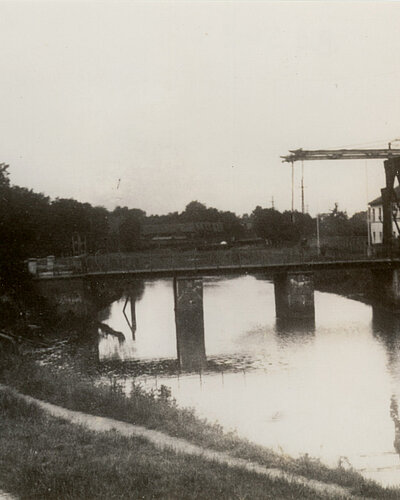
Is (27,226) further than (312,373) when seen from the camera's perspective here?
Yes

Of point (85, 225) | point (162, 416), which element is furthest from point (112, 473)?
point (85, 225)

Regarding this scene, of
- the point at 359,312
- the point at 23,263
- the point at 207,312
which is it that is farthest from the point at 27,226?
the point at 359,312

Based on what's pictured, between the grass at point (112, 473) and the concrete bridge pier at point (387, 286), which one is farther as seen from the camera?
the concrete bridge pier at point (387, 286)

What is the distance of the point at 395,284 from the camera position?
1618 inches

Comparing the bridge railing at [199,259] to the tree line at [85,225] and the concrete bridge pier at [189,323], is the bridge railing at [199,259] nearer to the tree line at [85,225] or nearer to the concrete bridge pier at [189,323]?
the concrete bridge pier at [189,323]

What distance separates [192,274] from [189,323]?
3779mm

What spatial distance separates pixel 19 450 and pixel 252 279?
66019mm

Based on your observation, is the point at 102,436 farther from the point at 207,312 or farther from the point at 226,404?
the point at 207,312

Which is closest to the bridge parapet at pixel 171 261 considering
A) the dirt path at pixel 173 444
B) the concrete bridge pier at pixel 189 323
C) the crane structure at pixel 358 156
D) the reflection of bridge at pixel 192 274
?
the reflection of bridge at pixel 192 274

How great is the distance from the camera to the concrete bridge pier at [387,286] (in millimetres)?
40969

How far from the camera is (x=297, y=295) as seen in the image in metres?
39.2

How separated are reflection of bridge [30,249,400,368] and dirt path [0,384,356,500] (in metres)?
20.2

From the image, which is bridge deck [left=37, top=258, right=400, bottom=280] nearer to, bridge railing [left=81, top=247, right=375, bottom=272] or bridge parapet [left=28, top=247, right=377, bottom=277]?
bridge parapet [left=28, top=247, right=377, bottom=277]

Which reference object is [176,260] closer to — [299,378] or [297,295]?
[297,295]
